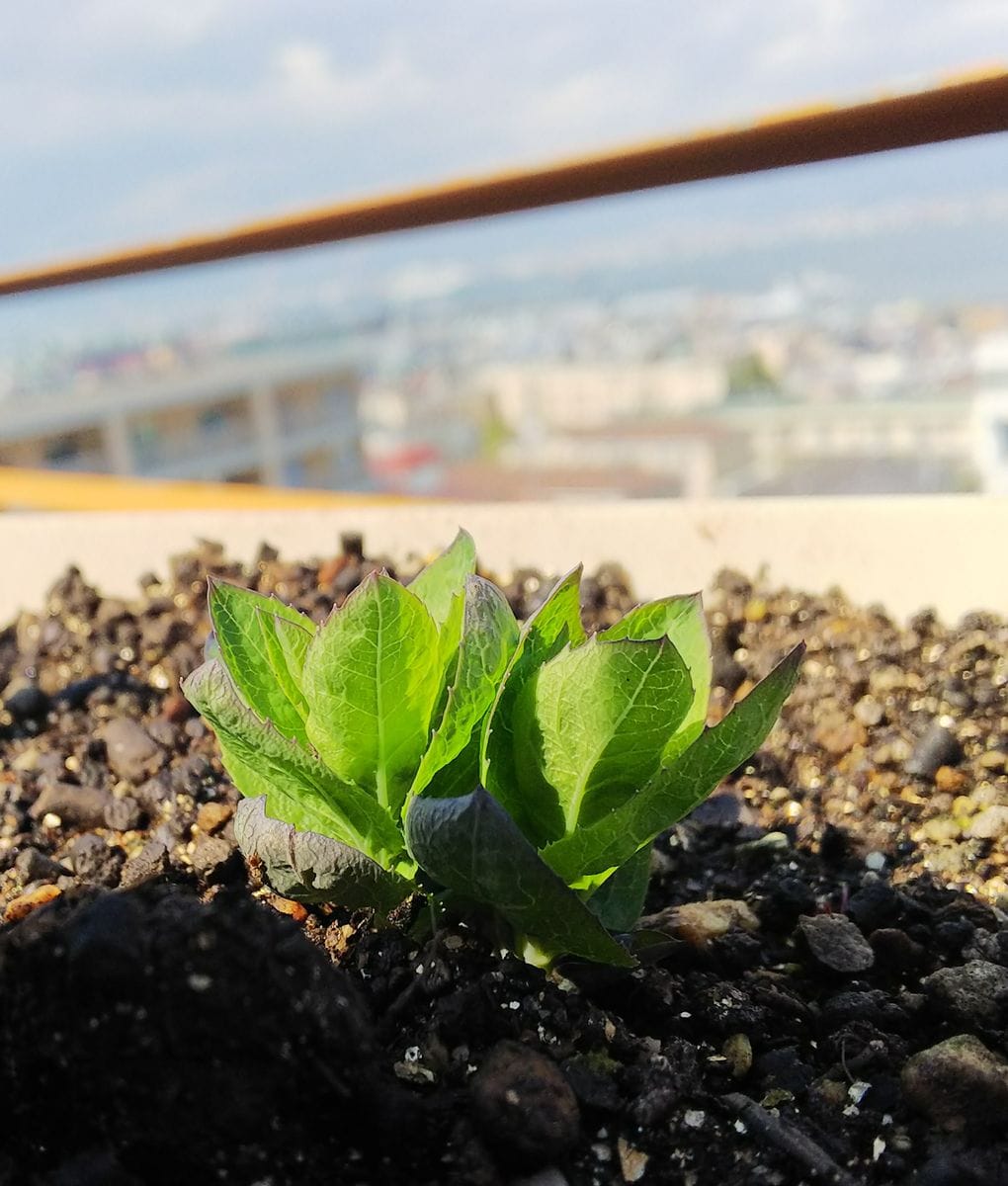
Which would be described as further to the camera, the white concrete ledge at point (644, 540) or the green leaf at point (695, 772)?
the white concrete ledge at point (644, 540)

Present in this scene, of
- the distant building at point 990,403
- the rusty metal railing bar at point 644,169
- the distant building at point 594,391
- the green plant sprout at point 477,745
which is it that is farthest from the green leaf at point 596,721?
the distant building at point 594,391

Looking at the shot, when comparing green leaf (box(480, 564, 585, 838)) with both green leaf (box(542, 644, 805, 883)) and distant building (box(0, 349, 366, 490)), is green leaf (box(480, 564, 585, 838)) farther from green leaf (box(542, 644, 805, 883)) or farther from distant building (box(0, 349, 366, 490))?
distant building (box(0, 349, 366, 490))

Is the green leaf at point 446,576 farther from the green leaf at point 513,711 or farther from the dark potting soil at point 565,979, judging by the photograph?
the dark potting soil at point 565,979

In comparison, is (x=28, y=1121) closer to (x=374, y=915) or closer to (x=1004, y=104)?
(x=374, y=915)

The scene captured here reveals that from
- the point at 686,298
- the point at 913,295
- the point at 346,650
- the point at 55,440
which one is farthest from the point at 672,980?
the point at 686,298

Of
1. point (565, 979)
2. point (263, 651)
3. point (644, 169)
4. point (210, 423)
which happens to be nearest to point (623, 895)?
point (565, 979)
